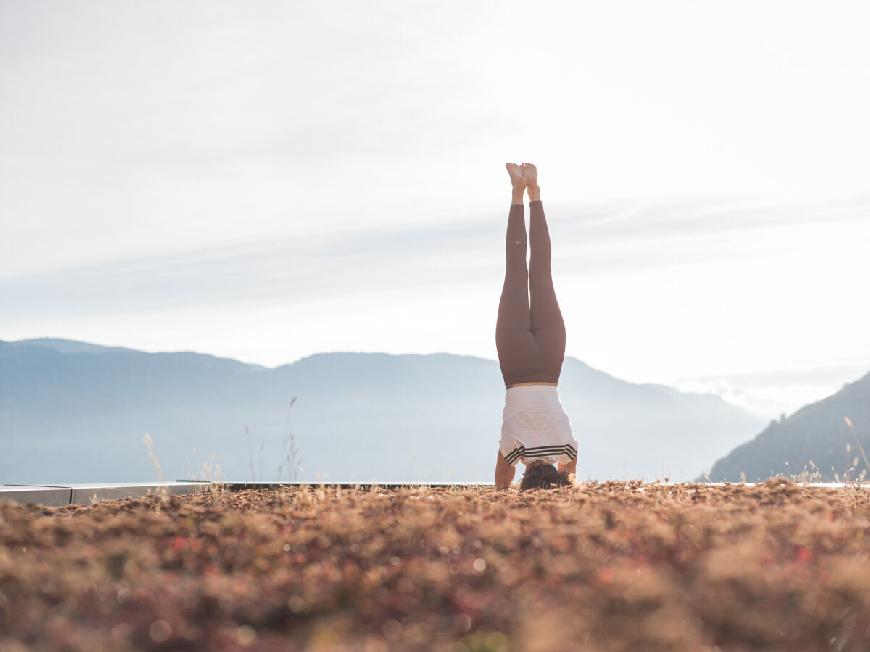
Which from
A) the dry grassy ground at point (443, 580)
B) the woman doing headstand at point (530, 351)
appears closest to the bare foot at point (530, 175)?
the woman doing headstand at point (530, 351)

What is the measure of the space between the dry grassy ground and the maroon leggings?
3.35 metres

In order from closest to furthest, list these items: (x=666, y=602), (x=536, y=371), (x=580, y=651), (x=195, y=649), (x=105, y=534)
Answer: (x=580, y=651), (x=195, y=649), (x=666, y=602), (x=105, y=534), (x=536, y=371)

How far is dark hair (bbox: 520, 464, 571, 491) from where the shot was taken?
22.8 feet

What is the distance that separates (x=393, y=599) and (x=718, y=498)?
3033 mm

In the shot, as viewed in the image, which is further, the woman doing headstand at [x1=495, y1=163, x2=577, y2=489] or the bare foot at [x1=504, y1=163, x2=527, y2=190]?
the bare foot at [x1=504, y1=163, x2=527, y2=190]

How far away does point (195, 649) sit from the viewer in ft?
7.32

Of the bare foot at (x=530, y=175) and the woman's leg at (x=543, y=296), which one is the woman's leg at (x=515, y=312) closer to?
the woman's leg at (x=543, y=296)

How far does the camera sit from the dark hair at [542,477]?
6.95 m

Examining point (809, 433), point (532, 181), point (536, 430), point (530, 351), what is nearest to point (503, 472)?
point (536, 430)

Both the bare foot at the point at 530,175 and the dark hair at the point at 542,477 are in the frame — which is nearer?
the dark hair at the point at 542,477

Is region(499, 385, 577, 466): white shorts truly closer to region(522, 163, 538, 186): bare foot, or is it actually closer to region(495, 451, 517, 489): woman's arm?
region(495, 451, 517, 489): woman's arm

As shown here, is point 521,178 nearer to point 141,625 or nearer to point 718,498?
point 718,498

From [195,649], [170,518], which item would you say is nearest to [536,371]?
[170,518]

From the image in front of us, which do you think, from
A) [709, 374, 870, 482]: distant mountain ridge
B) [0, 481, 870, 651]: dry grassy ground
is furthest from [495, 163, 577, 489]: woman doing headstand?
[709, 374, 870, 482]: distant mountain ridge
